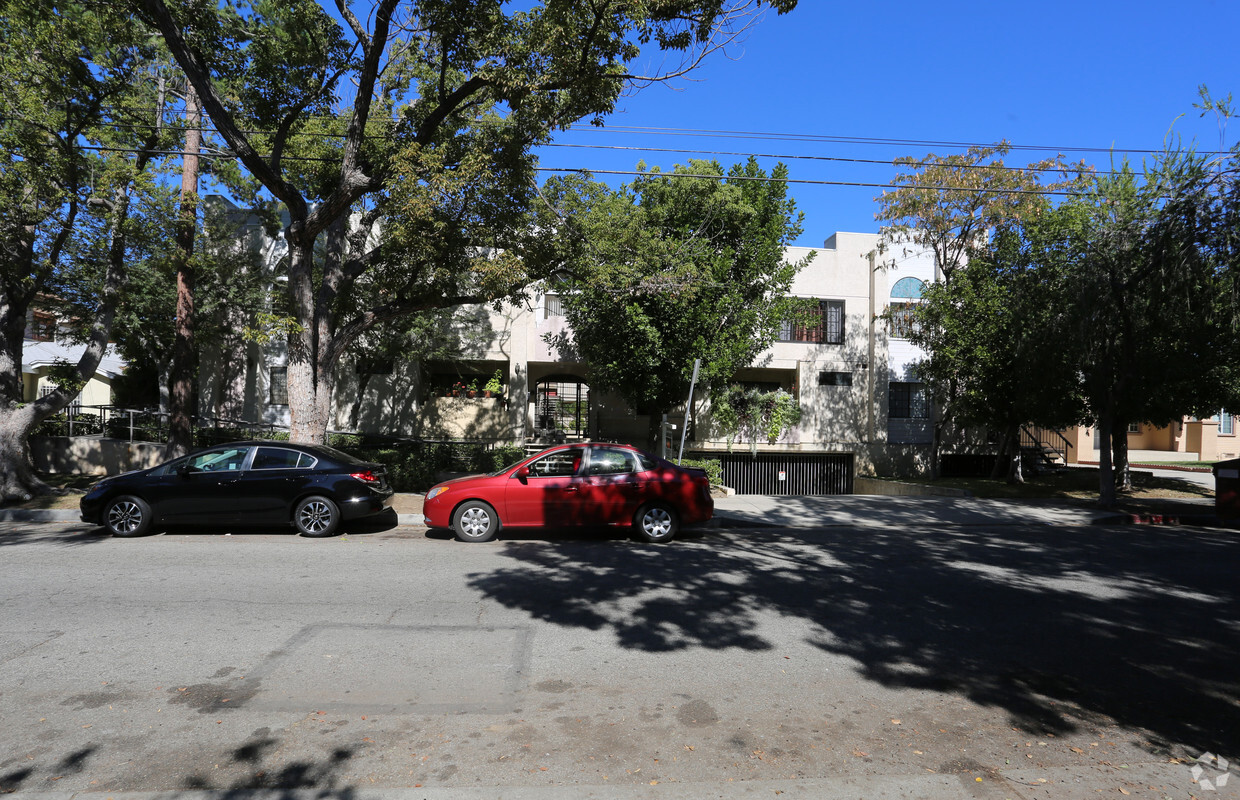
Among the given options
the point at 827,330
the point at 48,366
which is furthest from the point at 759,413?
the point at 48,366

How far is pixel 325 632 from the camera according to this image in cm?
593

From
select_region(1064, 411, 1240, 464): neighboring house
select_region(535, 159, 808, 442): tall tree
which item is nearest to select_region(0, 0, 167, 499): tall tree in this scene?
select_region(535, 159, 808, 442): tall tree

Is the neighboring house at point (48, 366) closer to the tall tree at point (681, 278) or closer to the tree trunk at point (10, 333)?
the tree trunk at point (10, 333)

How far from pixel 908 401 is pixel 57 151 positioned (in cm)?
2242

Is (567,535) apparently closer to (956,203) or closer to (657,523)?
(657,523)

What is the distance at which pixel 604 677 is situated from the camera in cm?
508

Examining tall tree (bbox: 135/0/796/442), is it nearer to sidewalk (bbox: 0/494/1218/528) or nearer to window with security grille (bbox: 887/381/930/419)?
sidewalk (bbox: 0/494/1218/528)

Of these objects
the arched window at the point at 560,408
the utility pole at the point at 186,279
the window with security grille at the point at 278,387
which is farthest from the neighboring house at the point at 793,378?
the utility pole at the point at 186,279

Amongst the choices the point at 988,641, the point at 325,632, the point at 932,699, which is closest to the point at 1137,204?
the point at 988,641

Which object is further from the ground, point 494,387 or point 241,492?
point 494,387

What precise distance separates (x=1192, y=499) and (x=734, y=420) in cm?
1106

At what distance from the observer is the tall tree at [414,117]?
36.6ft

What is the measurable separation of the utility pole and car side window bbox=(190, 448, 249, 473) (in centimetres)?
493

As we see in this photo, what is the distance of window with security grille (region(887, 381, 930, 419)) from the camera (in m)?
23.1
